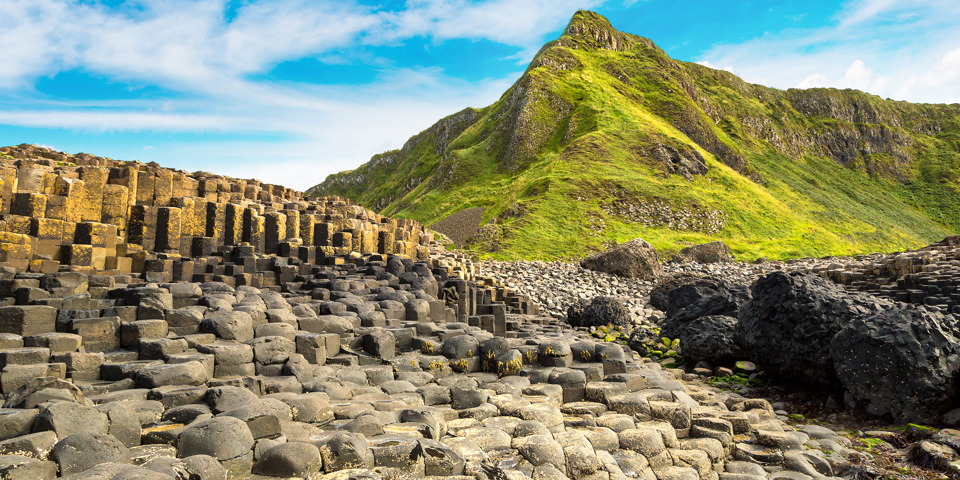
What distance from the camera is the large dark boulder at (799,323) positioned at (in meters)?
11.1

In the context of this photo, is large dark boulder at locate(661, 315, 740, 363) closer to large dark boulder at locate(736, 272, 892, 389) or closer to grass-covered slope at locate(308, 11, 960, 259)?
large dark boulder at locate(736, 272, 892, 389)

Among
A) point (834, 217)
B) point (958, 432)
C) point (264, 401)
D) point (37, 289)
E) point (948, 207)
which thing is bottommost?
A: point (958, 432)

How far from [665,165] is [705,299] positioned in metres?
47.6

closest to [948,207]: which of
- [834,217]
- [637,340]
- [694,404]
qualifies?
[834,217]

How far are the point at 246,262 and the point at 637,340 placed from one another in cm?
1187

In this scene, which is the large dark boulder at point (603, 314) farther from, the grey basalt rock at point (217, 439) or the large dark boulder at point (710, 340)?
the grey basalt rock at point (217, 439)

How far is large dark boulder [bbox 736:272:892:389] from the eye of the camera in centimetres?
1112

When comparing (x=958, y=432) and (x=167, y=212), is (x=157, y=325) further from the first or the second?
(x=958, y=432)

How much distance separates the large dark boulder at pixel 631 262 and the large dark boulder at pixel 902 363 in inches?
803

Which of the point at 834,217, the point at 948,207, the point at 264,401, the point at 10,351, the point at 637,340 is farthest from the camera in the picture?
the point at 948,207

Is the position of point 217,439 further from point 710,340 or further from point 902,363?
point 710,340

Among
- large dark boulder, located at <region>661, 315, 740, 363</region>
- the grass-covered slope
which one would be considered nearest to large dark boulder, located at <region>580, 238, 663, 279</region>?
the grass-covered slope

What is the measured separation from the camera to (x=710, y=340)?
14266mm

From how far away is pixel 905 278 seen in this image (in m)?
20.0
